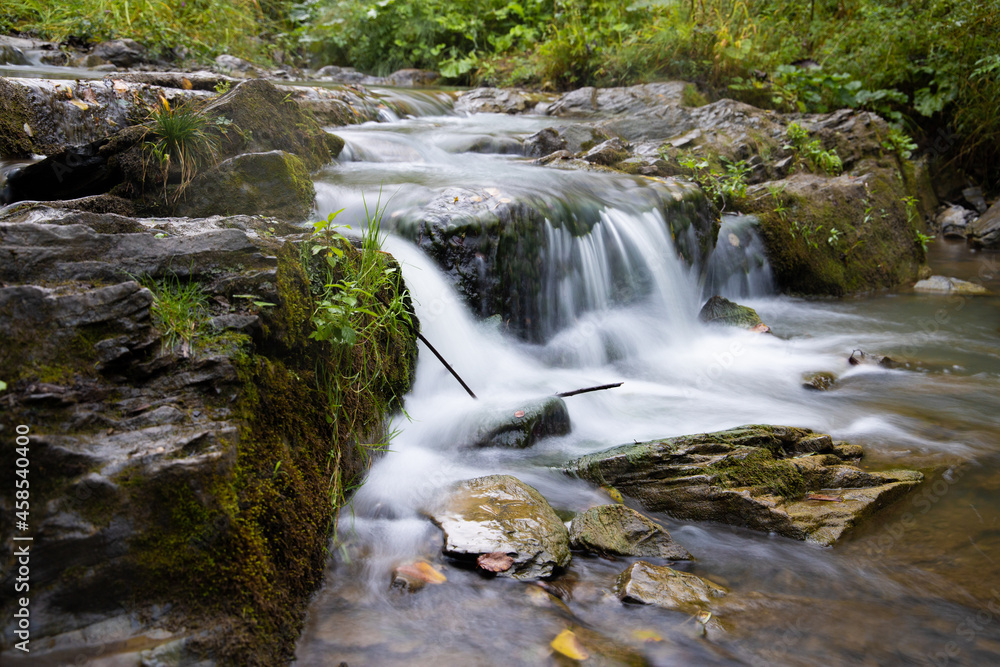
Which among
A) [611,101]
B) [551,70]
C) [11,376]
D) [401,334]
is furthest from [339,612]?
[551,70]

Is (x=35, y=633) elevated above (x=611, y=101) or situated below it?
below

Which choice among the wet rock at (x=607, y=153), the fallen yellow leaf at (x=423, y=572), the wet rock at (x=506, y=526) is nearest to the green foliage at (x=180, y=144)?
the wet rock at (x=506, y=526)

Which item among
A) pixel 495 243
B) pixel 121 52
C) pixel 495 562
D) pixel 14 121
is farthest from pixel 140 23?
pixel 495 562

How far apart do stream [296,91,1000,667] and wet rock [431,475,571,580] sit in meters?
0.07

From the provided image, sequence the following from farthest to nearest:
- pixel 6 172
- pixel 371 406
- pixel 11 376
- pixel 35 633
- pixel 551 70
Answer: pixel 551 70
pixel 6 172
pixel 371 406
pixel 11 376
pixel 35 633

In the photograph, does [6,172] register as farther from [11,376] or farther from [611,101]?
[611,101]

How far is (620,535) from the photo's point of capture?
8.59 ft

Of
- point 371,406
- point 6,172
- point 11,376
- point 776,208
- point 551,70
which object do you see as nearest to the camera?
point 11,376

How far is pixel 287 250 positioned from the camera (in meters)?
2.70

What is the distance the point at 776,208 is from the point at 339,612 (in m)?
6.64

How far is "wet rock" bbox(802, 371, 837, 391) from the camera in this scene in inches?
179

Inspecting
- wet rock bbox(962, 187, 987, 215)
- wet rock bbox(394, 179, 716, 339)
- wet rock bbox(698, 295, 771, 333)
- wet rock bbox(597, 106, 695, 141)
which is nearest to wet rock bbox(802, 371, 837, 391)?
wet rock bbox(698, 295, 771, 333)

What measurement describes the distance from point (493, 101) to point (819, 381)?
775 centimetres

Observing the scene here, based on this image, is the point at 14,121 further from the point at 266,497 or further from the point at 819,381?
the point at 819,381
